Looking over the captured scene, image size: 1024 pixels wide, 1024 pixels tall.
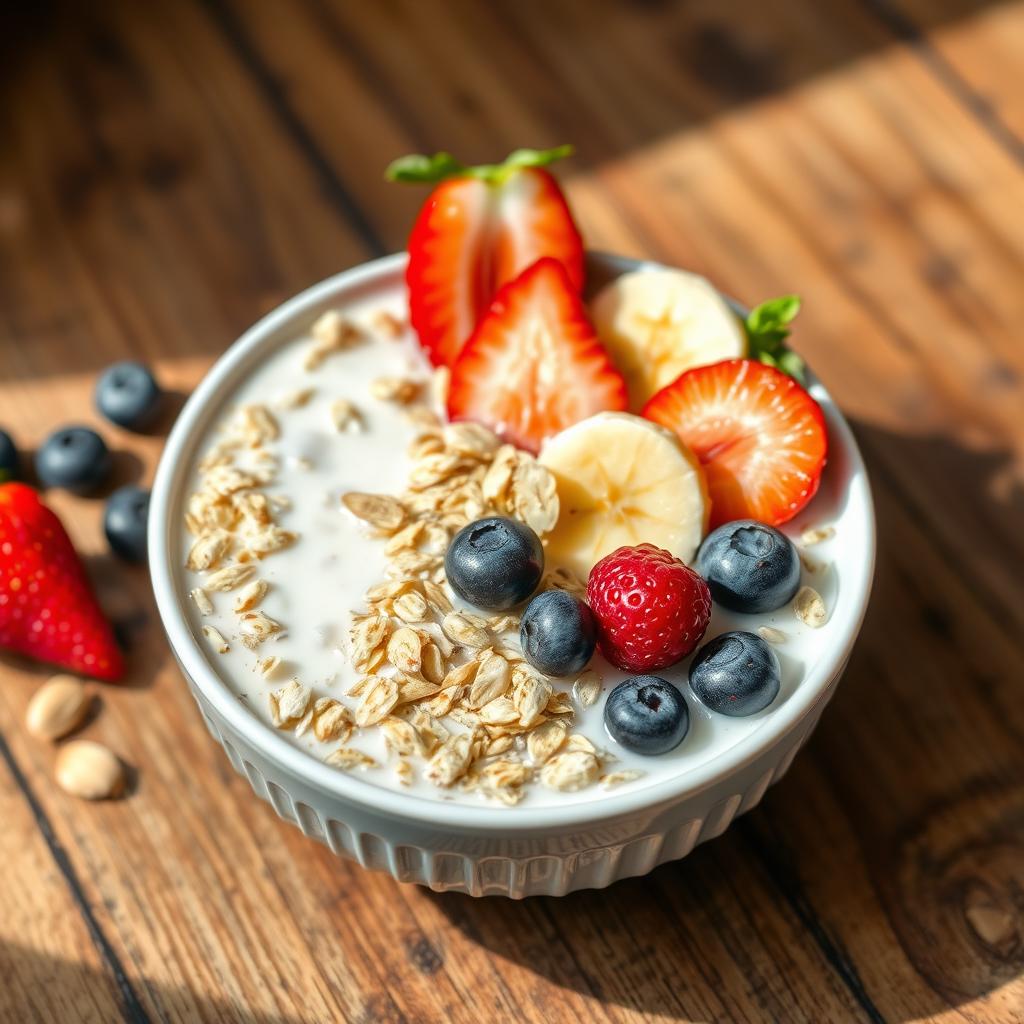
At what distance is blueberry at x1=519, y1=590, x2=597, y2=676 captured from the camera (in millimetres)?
1057

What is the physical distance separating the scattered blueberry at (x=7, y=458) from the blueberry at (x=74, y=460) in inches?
1.1

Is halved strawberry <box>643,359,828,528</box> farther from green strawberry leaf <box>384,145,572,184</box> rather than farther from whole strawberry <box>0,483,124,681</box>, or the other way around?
whole strawberry <box>0,483,124,681</box>

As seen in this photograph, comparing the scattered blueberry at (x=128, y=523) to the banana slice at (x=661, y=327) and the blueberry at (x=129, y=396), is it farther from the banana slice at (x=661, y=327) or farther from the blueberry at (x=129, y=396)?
the banana slice at (x=661, y=327)

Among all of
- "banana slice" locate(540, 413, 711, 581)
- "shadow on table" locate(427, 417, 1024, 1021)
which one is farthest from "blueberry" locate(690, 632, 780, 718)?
"shadow on table" locate(427, 417, 1024, 1021)

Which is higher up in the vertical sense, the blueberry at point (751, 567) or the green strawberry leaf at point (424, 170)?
the green strawberry leaf at point (424, 170)

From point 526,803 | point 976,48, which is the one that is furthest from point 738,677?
point 976,48

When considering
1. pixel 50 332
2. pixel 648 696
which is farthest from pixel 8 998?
pixel 50 332

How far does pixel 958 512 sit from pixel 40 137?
1.30 metres

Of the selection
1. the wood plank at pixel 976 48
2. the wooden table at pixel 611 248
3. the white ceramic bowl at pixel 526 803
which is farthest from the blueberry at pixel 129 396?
the wood plank at pixel 976 48

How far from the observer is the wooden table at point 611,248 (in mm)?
1194

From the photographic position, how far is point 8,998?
3.87ft

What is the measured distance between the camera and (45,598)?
51.6 inches

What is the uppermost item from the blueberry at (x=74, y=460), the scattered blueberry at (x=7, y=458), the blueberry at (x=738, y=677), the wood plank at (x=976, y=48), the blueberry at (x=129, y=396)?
the wood plank at (x=976, y=48)

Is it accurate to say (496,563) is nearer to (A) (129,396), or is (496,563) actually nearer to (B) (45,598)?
(B) (45,598)
